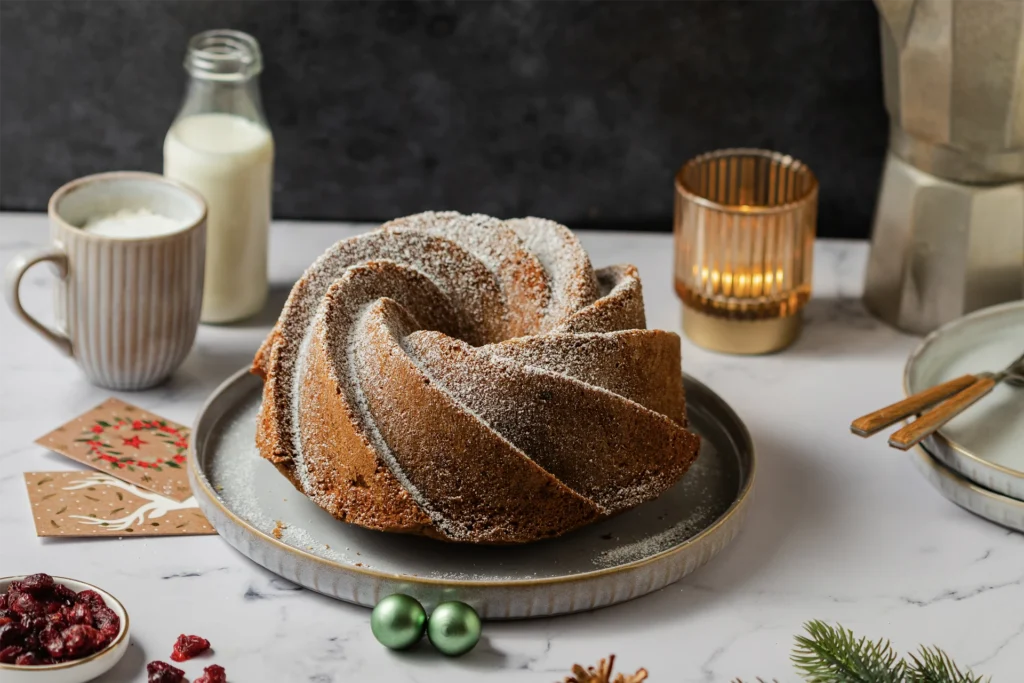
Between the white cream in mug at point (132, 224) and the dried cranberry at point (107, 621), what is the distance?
45 cm

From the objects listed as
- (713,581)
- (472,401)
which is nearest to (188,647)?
(472,401)

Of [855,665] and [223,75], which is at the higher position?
[223,75]

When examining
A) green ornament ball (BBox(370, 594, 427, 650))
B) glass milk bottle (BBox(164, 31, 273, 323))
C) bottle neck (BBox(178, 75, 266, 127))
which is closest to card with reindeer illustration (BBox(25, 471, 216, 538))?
green ornament ball (BBox(370, 594, 427, 650))

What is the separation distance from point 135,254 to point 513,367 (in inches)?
17.3

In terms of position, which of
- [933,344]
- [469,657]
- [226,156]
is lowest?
[469,657]

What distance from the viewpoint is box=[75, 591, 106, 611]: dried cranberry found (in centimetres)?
102

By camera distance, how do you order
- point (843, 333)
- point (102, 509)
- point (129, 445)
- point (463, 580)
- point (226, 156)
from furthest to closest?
point (843, 333) < point (226, 156) < point (129, 445) < point (102, 509) < point (463, 580)

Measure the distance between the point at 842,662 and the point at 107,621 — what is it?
0.54 m

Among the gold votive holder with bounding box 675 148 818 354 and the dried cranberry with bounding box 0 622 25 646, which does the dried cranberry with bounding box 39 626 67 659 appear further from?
the gold votive holder with bounding box 675 148 818 354

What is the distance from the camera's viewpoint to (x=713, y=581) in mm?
1128

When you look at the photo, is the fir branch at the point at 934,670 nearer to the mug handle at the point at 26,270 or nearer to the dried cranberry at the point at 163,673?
the dried cranberry at the point at 163,673

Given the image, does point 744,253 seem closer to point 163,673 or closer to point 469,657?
point 469,657

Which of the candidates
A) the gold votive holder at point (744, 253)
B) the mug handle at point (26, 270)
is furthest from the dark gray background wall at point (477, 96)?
the mug handle at point (26, 270)

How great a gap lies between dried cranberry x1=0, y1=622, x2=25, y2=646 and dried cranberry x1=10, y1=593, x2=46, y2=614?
0.01m
